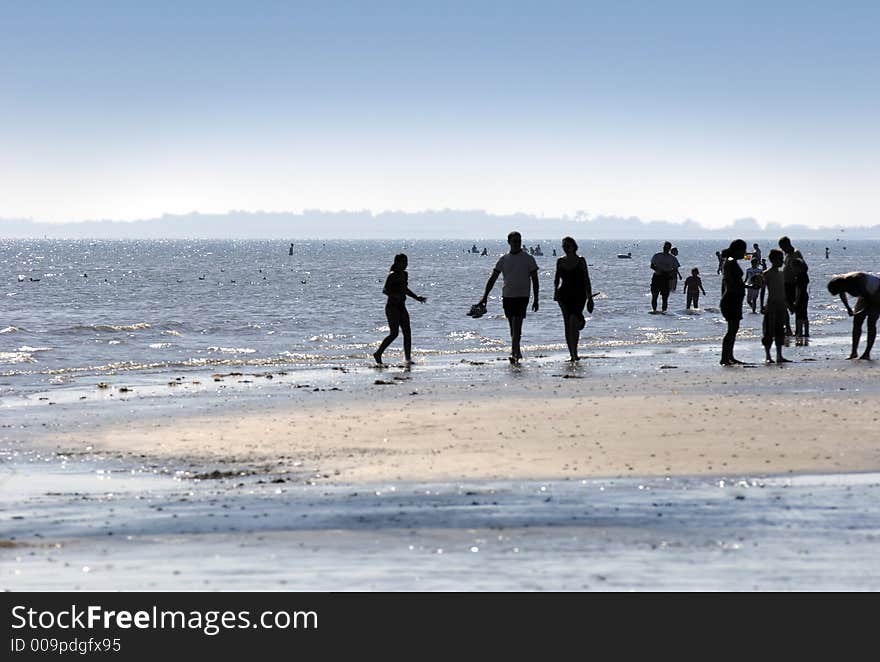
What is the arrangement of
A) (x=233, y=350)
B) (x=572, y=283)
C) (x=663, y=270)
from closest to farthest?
(x=572, y=283)
(x=233, y=350)
(x=663, y=270)

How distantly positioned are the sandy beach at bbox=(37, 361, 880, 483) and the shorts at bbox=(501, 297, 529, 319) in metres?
2.78

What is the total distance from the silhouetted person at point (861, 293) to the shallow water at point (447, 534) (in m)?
8.68

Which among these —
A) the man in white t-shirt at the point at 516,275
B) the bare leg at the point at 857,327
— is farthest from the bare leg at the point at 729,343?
the man in white t-shirt at the point at 516,275

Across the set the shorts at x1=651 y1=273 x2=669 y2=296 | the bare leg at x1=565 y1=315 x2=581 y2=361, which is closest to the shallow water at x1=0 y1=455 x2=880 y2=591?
the bare leg at x1=565 y1=315 x2=581 y2=361

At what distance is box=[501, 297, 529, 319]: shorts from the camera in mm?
19125

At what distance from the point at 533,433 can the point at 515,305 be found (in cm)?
754

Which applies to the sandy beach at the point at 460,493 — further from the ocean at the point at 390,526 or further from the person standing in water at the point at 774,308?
the person standing in water at the point at 774,308

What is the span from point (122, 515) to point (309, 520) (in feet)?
4.25

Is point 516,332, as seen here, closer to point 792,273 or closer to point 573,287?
point 573,287

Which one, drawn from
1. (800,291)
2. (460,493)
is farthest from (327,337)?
(460,493)

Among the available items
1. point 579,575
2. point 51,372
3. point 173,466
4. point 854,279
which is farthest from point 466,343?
point 579,575

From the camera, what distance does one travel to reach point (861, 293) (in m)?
18.1

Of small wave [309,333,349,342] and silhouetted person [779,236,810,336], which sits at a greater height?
silhouetted person [779,236,810,336]

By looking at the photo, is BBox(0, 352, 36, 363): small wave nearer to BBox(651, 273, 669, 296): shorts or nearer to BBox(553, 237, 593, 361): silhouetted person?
BBox(553, 237, 593, 361): silhouetted person
